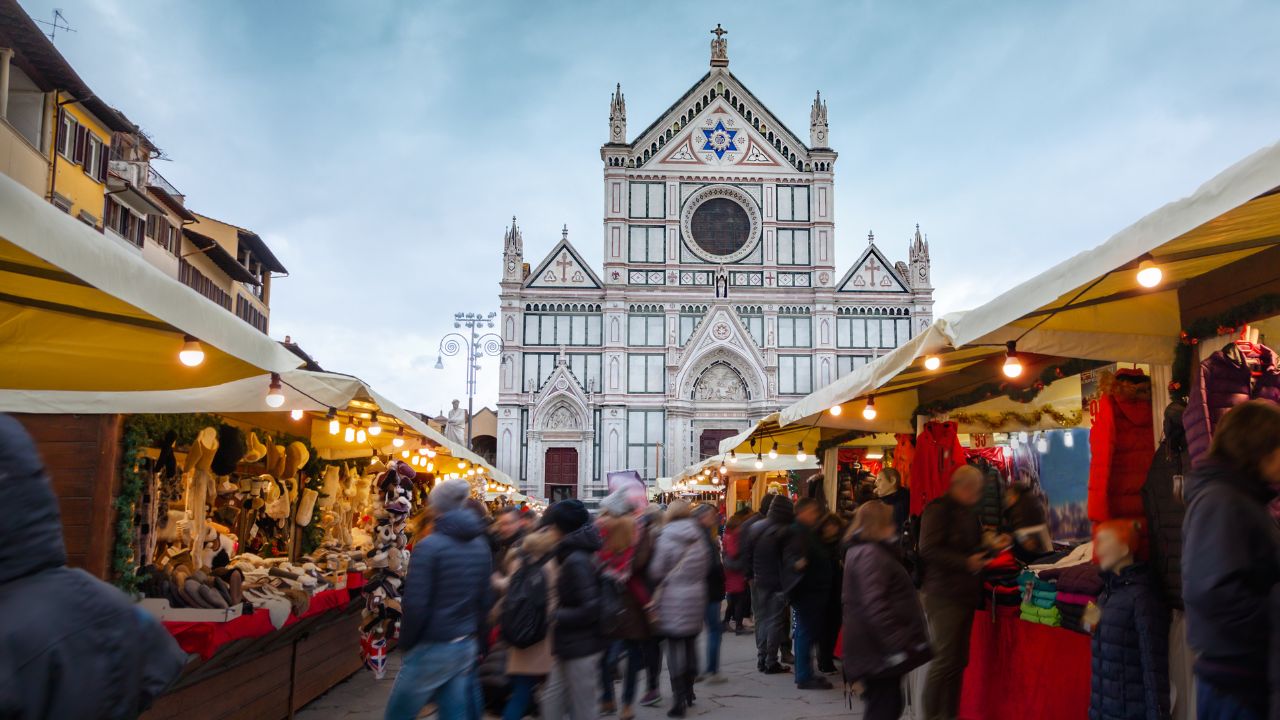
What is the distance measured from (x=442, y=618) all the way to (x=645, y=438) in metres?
31.9

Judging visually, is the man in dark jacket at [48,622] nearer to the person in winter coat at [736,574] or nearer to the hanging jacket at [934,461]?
the hanging jacket at [934,461]

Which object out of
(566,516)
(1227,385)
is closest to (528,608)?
(566,516)

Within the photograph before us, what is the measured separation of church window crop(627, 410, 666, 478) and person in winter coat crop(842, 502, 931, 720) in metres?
31.5

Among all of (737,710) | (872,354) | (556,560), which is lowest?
(737,710)

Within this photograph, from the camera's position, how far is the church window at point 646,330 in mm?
37156

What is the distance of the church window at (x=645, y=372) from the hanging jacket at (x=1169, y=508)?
31812mm

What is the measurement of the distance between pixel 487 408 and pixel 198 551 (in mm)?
42486

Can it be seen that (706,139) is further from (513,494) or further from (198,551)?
(198,551)

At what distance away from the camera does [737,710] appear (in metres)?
7.38

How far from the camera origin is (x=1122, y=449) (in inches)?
205

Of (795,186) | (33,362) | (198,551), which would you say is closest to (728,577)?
(198,551)

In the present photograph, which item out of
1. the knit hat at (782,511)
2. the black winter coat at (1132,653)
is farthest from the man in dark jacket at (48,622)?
the knit hat at (782,511)

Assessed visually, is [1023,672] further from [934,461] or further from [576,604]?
[576,604]

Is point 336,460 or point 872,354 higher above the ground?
point 872,354
